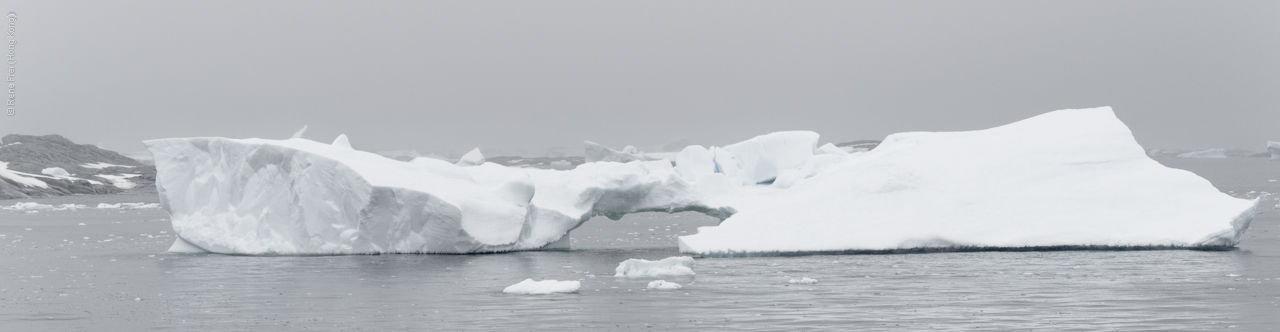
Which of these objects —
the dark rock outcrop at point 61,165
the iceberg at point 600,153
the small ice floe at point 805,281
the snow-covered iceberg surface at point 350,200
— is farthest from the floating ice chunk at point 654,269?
the dark rock outcrop at point 61,165

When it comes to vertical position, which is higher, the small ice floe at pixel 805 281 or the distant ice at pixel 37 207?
the distant ice at pixel 37 207

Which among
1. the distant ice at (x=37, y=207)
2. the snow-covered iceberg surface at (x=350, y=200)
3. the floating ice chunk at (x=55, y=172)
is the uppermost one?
the floating ice chunk at (x=55, y=172)

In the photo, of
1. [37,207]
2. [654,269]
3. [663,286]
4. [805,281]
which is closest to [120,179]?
[37,207]

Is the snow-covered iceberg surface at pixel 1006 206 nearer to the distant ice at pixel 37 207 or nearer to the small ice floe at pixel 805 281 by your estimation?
the small ice floe at pixel 805 281

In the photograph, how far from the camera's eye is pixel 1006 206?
18.8 m

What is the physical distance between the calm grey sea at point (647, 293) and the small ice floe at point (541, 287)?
0.75 ft

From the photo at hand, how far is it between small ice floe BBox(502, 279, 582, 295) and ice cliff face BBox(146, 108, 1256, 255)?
4816 mm

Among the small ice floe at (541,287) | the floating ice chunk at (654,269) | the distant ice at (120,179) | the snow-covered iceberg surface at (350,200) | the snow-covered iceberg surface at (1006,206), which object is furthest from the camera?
the distant ice at (120,179)

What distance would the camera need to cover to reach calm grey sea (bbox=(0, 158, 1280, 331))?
453 inches

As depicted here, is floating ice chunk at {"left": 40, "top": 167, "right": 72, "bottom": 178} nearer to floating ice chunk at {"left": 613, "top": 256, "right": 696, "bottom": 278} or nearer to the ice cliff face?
the ice cliff face

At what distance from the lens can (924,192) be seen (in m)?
19.2

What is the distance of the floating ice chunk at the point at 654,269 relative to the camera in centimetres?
1550

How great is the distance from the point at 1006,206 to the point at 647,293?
7631 millimetres

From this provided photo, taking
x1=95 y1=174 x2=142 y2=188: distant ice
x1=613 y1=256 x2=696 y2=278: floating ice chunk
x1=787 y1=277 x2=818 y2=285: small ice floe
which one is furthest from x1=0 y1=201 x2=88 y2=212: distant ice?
x1=787 y1=277 x2=818 y2=285: small ice floe
